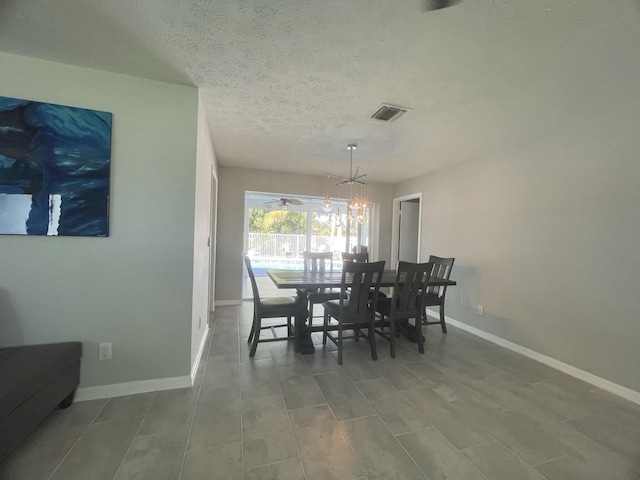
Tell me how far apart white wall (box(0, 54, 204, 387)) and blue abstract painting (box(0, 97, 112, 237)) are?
7 centimetres

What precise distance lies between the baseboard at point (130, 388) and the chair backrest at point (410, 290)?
207 centimetres

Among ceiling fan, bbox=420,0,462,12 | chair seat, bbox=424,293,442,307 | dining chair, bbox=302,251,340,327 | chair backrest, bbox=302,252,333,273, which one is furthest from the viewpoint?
chair backrest, bbox=302,252,333,273

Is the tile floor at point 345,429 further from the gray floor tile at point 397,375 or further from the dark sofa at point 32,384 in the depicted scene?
the dark sofa at point 32,384

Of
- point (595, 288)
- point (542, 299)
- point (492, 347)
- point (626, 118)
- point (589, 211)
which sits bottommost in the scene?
point (492, 347)

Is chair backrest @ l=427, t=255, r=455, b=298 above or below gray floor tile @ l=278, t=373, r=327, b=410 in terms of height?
above

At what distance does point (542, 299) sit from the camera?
2.67 meters

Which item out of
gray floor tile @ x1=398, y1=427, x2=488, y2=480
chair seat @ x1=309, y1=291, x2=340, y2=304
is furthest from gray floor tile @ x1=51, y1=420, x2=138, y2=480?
chair seat @ x1=309, y1=291, x2=340, y2=304

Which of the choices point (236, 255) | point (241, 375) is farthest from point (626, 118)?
point (236, 255)

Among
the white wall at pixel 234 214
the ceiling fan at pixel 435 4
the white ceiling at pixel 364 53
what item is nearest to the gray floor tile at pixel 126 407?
the white ceiling at pixel 364 53

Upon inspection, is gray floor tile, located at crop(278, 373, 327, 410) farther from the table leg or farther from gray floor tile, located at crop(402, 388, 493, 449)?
gray floor tile, located at crop(402, 388, 493, 449)

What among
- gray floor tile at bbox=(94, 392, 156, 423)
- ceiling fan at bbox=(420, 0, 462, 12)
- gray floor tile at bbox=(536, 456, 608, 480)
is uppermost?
ceiling fan at bbox=(420, 0, 462, 12)

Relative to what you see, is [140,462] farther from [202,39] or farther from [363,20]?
[363,20]

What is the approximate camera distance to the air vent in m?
2.24

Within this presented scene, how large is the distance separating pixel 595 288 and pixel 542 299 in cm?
46
